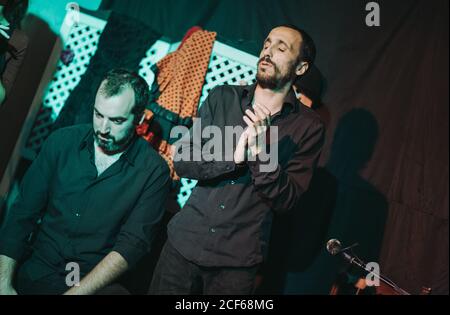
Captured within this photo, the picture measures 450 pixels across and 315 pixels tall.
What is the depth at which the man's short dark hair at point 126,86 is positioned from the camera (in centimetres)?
217

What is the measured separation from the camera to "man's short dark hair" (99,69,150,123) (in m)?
2.17

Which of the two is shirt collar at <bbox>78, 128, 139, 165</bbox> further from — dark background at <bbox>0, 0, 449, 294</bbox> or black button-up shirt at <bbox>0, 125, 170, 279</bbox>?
dark background at <bbox>0, 0, 449, 294</bbox>

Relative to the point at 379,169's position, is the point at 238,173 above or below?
below

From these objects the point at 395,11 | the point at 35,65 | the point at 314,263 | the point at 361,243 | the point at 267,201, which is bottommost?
the point at 314,263

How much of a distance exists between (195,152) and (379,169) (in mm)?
2038

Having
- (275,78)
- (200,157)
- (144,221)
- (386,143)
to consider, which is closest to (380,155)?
(386,143)

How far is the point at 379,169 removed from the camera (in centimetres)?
352

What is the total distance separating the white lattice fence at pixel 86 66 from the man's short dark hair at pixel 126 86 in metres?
0.75

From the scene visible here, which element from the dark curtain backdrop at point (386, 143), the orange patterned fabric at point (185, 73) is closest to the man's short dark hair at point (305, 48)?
the orange patterned fabric at point (185, 73)

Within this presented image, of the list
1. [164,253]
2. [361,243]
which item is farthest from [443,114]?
[164,253]

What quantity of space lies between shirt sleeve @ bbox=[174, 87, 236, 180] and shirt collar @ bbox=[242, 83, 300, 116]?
0.21m

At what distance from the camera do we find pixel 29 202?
7.27ft
